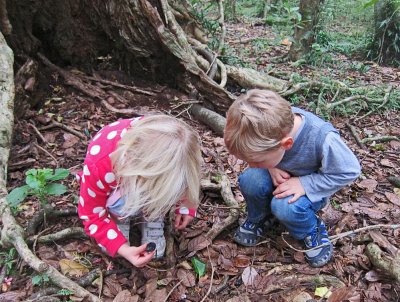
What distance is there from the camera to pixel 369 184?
3.23 m

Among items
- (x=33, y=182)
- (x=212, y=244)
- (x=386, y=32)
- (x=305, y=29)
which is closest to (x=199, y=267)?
(x=212, y=244)

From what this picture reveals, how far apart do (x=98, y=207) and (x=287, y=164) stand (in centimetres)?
111

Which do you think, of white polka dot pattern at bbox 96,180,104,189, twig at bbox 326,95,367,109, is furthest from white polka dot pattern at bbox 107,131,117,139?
twig at bbox 326,95,367,109

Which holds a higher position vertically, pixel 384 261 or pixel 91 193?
pixel 91 193

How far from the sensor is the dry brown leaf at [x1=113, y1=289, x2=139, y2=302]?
2.13m

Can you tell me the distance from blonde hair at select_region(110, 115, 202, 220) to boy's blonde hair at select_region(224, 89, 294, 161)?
214 mm

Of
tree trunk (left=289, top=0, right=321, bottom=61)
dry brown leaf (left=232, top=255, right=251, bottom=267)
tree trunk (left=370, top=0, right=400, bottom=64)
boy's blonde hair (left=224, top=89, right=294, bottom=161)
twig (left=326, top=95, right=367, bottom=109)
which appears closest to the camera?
boy's blonde hair (left=224, top=89, right=294, bottom=161)

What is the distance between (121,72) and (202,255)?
240 centimetres

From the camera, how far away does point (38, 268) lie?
79.5 inches

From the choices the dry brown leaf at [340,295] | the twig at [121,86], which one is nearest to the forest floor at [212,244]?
the dry brown leaf at [340,295]

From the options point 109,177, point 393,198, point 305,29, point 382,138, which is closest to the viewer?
point 109,177

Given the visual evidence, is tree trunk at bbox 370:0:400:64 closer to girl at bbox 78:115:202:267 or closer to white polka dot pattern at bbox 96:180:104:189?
girl at bbox 78:115:202:267

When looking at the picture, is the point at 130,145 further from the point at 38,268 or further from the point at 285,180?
the point at 285,180

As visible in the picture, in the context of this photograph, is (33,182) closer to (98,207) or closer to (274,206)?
(98,207)
